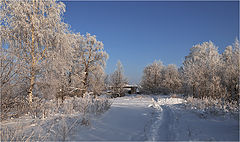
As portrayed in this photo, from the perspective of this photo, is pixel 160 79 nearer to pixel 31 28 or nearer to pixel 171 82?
pixel 171 82

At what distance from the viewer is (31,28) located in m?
8.34

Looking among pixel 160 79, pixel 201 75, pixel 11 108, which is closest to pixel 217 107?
pixel 11 108

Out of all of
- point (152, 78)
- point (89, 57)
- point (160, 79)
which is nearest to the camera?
point (89, 57)

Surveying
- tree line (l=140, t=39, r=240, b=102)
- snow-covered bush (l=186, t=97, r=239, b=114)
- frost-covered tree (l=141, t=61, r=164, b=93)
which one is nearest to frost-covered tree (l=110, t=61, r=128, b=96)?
frost-covered tree (l=141, t=61, r=164, b=93)

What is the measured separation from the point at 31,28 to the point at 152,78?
113 ft

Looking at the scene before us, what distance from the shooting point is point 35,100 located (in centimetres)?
833

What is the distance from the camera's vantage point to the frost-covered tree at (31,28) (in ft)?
26.1

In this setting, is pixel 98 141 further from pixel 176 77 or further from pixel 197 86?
pixel 176 77

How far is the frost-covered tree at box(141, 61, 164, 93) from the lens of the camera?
38906mm

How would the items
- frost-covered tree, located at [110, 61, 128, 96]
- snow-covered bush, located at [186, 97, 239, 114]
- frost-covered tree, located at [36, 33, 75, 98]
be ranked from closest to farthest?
snow-covered bush, located at [186, 97, 239, 114] → frost-covered tree, located at [36, 33, 75, 98] → frost-covered tree, located at [110, 61, 128, 96]

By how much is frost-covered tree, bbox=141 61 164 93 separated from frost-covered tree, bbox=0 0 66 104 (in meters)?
33.0

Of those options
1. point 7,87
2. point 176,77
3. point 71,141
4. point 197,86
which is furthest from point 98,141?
point 176,77

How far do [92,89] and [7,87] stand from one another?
1342 cm

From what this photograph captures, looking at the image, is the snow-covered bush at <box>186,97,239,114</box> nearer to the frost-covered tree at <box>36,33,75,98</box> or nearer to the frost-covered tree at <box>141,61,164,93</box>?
the frost-covered tree at <box>36,33,75,98</box>
